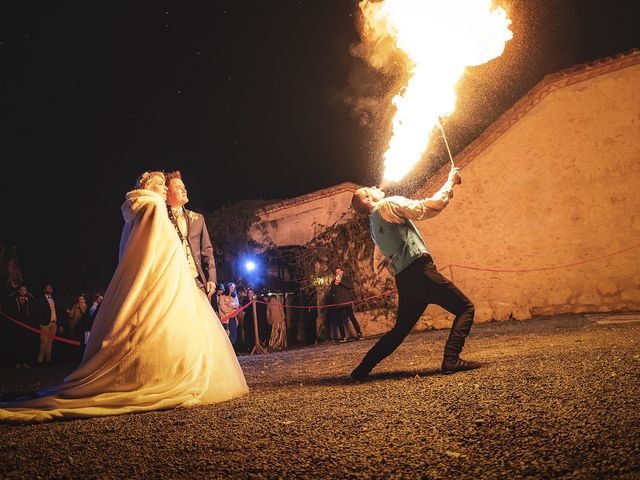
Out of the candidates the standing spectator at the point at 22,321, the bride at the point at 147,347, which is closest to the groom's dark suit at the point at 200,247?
the bride at the point at 147,347

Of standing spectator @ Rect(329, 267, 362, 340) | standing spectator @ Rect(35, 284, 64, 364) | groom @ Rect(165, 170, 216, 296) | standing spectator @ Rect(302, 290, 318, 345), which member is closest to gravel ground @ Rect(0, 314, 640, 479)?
groom @ Rect(165, 170, 216, 296)

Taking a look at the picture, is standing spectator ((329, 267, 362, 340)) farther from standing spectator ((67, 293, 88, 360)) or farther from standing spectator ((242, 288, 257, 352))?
standing spectator ((67, 293, 88, 360))

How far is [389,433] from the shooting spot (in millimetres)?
2582

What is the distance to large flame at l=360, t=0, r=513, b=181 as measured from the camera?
6.13m

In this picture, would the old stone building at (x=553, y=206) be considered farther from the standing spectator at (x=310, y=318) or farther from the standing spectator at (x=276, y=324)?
the standing spectator at (x=276, y=324)

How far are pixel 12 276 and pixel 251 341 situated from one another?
1062 centimetres

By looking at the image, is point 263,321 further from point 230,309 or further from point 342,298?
point 342,298

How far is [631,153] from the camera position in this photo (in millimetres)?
11883

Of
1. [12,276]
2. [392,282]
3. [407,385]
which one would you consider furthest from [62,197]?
[407,385]

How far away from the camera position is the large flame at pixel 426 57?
6.13 m

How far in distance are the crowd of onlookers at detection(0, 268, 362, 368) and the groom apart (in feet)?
20.6

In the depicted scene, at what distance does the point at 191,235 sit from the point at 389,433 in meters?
3.45

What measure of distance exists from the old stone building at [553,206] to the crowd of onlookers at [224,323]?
1443 millimetres

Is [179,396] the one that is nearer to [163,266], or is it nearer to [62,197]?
[163,266]
